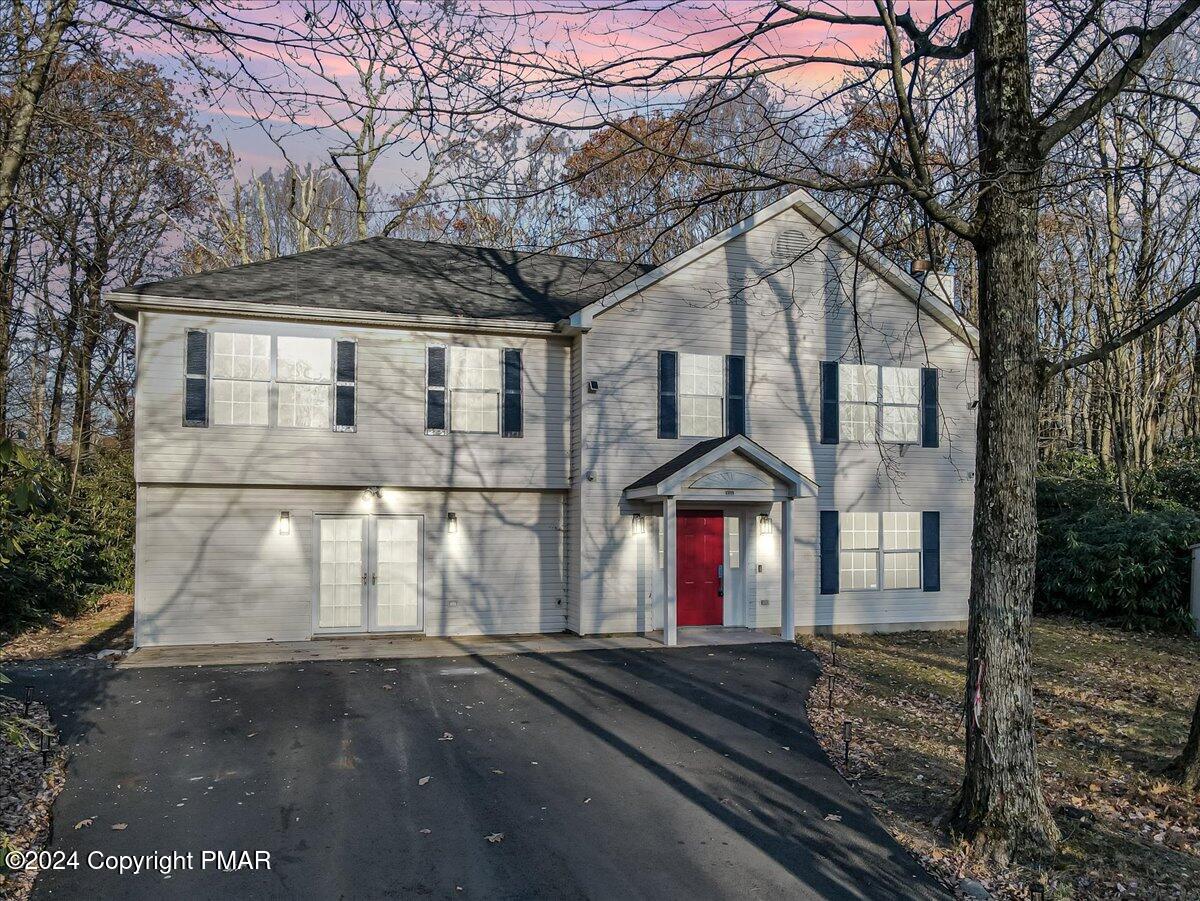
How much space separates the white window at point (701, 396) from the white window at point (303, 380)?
20.6 ft

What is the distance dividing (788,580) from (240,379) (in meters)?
9.99

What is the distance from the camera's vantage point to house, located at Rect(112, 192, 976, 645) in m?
13.9

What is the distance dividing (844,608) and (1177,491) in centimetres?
944

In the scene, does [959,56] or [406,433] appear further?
[406,433]

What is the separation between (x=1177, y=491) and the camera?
778 inches

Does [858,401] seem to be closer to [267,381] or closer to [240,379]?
[267,381]

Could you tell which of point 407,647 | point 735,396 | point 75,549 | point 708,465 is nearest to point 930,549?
point 735,396

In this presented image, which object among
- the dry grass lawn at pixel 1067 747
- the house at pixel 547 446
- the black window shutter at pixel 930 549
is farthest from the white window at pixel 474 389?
the black window shutter at pixel 930 549

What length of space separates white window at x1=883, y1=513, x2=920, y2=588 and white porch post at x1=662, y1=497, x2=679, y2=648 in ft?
16.2

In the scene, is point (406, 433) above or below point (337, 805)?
above

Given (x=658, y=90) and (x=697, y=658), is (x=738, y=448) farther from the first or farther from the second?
(x=658, y=90)

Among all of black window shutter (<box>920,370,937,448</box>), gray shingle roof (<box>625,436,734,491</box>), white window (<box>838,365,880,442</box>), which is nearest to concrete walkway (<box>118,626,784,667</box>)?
gray shingle roof (<box>625,436,734,491</box>)

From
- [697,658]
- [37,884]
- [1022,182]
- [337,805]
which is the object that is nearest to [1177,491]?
[697,658]

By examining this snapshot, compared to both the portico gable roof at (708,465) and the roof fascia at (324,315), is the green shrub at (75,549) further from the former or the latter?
the portico gable roof at (708,465)
